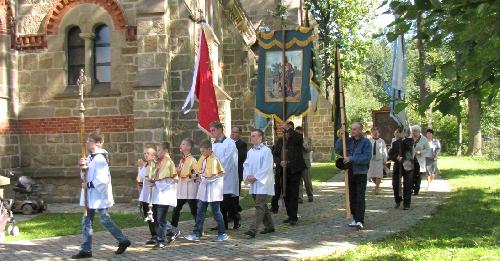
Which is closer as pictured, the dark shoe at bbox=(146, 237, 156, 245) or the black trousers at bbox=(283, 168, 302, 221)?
the dark shoe at bbox=(146, 237, 156, 245)

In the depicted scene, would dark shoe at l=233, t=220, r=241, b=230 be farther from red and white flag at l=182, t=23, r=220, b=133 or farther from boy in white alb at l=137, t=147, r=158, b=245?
red and white flag at l=182, t=23, r=220, b=133

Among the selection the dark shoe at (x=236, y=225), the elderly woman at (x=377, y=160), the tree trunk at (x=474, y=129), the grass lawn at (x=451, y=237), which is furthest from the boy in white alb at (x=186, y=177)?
the tree trunk at (x=474, y=129)

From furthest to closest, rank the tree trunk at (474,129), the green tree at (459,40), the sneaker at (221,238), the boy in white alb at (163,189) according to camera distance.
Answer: the tree trunk at (474,129) < the sneaker at (221,238) < the boy in white alb at (163,189) < the green tree at (459,40)

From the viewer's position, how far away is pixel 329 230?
9.33 meters

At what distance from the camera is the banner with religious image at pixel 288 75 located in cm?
1131

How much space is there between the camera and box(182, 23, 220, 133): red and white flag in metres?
11.6

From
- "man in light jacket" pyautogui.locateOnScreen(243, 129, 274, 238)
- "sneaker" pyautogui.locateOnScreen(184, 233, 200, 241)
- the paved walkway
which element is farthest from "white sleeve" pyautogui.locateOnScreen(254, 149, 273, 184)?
"sneaker" pyautogui.locateOnScreen(184, 233, 200, 241)

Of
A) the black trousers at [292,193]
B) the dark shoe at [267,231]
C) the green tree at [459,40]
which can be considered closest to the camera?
the green tree at [459,40]

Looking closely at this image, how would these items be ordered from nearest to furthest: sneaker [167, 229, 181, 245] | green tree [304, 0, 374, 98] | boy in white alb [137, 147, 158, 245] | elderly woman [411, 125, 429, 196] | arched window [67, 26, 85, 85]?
boy in white alb [137, 147, 158, 245]
sneaker [167, 229, 181, 245]
elderly woman [411, 125, 429, 196]
arched window [67, 26, 85, 85]
green tree [304, 0, 374, 98]

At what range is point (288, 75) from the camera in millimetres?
11422

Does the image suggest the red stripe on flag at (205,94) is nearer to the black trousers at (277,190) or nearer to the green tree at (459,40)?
the black trousers at (277,190)

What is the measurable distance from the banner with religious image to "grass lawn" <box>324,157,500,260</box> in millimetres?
3510

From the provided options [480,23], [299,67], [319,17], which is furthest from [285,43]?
[319,17]

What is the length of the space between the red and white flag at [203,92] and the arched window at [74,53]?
3.63m
